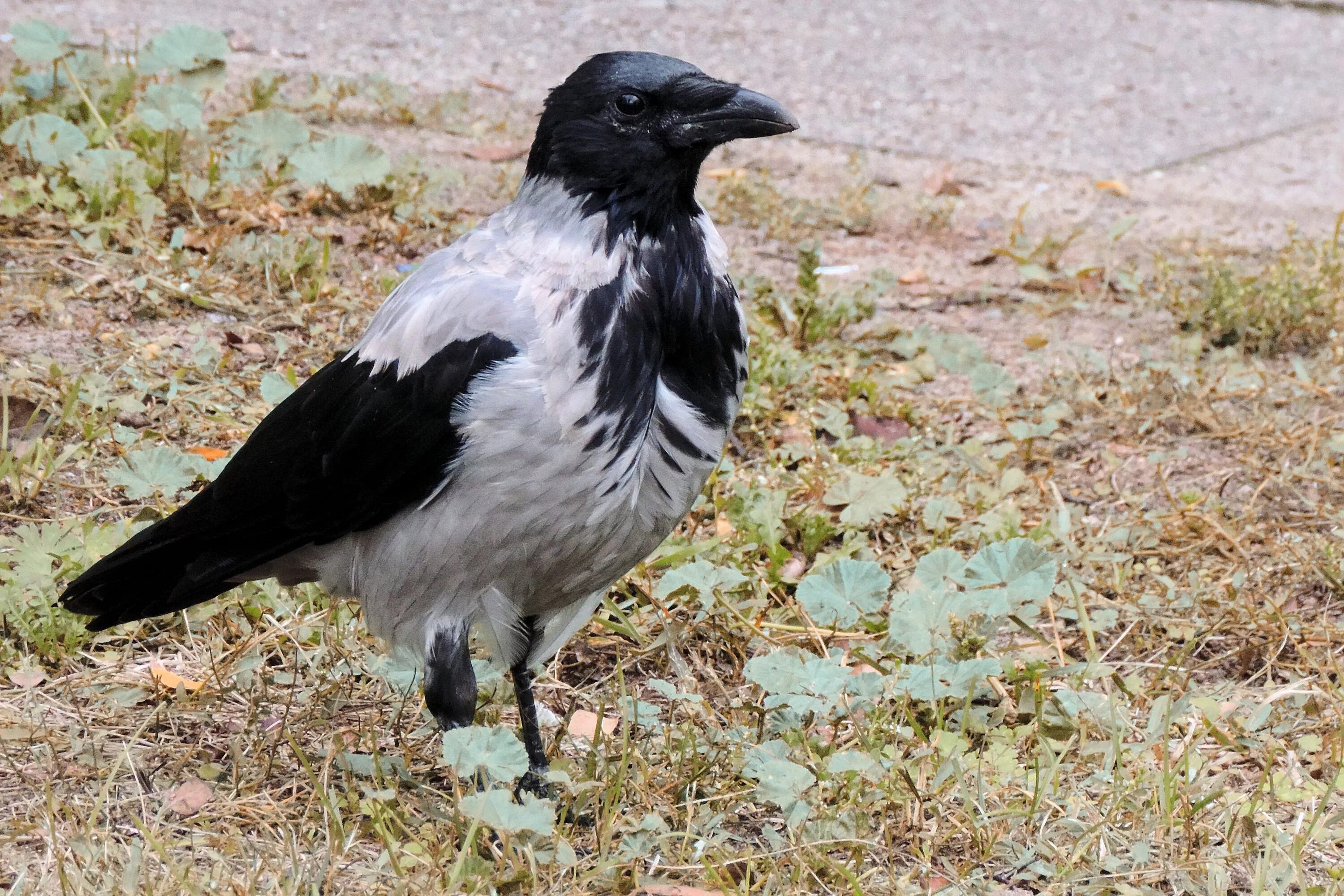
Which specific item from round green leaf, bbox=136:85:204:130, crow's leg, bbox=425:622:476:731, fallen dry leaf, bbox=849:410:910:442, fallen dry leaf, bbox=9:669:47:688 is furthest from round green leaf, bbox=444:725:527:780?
round green leaf, bbox=136:85:204:130

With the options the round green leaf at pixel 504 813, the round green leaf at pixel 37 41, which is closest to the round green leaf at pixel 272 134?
the round green leaf at pixel 37 41

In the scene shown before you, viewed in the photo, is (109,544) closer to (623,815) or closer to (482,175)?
(623,815)

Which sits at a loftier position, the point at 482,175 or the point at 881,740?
the point at 482,175

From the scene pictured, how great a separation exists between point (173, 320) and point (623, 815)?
2.21 meters

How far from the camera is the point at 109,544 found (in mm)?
3086

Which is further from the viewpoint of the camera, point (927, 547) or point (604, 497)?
point (927, 547)

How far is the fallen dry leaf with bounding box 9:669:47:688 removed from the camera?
2.79m

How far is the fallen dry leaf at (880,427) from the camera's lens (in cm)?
401

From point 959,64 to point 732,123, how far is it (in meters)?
4.91

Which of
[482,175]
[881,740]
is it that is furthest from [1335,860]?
[482,175]

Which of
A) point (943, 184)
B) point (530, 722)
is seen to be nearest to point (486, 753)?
point (530, 722)

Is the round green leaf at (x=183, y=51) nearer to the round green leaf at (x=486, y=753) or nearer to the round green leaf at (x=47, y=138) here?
the round green leaf at (x=47, y=138)

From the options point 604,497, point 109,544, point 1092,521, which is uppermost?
point 604,497

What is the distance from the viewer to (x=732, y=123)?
246 centimetres
